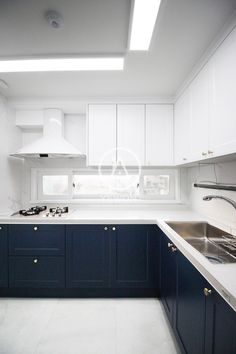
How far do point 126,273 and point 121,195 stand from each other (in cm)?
103

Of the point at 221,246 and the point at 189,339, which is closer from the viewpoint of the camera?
the point at 189,339

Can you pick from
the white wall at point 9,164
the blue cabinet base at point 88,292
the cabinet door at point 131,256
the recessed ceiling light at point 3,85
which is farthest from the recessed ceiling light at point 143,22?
the blue cabinet base at point 88,292

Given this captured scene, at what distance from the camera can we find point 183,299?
1300 millimetres

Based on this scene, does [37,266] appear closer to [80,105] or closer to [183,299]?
[183,299]

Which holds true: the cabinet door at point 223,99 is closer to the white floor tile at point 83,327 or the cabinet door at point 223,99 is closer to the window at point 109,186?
the window at point 109,186

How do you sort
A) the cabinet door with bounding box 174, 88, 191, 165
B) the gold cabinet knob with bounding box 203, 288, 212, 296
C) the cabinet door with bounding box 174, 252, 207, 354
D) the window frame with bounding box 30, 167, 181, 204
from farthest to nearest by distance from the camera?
the window frame with bounding box 30, 167, 181, 204 < the cabinet door with bounding box 174, 88, 191, 165 < the cabinet door with bounding box 174, 252, 207, 354 < the gold cabinet knob with bounding box 203, 288, 212, 296

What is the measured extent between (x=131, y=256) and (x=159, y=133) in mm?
1514

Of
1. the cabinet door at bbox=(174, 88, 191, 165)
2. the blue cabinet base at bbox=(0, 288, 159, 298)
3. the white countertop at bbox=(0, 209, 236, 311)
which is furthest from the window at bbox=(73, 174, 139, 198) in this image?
the blue cabinet base at bbox=(0, 288, 159, 298)

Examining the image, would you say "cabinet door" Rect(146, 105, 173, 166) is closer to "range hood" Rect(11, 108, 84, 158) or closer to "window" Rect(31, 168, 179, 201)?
"window" Rect(31, 168, 179, 201)

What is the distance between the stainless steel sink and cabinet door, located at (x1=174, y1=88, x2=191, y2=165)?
682mm

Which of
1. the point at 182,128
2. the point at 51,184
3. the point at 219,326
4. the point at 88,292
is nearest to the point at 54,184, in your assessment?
the point at 51,184

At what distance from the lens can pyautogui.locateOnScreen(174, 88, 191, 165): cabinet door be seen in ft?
6.35

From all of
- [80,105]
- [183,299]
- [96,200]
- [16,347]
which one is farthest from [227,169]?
[16,347]

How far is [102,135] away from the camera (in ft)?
7.85
